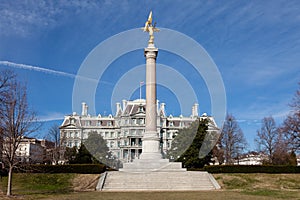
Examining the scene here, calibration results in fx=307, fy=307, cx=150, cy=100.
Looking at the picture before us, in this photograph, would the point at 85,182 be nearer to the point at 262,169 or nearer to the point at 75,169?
the point at 75,169

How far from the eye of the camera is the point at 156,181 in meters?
27.8

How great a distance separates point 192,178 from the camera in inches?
1147

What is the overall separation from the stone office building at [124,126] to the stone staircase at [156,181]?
2149 inches

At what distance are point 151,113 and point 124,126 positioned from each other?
53902 mm

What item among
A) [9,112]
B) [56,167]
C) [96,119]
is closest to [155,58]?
[56,167]

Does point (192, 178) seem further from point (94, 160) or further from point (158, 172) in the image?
point (94, 160)

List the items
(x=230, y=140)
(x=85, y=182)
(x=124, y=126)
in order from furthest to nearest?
(x=124, y=126)
(x=230, y=140)
(x=85, y=182)

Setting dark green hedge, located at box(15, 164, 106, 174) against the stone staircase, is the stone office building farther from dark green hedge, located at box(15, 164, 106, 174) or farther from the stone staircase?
the stone staircase

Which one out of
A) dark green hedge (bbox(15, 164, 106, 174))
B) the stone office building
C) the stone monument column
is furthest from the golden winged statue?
the stone office building

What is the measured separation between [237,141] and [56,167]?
32349 millimetres

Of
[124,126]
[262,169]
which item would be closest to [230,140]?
[262,169]

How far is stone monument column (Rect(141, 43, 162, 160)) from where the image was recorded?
34.6 m

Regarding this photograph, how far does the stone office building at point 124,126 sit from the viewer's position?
86.0m

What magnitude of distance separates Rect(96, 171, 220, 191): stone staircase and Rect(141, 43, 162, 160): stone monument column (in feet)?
14.1
